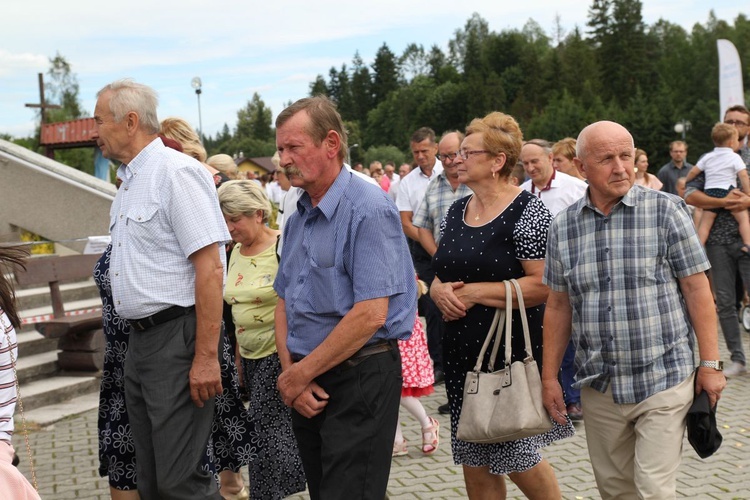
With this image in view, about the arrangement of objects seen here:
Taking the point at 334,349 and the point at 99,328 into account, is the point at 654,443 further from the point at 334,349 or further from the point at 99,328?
the point at 99,328

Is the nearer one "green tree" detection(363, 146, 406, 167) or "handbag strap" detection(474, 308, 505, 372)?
"handbag strap" detection(474, 308, 505, 372)

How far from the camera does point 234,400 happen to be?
4.45 metres

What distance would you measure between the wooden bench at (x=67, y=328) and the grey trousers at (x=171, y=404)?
504 cm

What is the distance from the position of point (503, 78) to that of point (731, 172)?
122 meters

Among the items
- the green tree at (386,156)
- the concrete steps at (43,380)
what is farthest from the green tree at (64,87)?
the concrete steps at (43,380)

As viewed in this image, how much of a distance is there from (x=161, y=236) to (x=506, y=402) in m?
1.66

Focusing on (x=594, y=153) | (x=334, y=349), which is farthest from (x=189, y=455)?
(x=594, y=153)

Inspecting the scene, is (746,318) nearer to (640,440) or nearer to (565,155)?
(565,155)

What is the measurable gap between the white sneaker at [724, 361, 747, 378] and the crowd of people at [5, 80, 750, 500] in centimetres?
498

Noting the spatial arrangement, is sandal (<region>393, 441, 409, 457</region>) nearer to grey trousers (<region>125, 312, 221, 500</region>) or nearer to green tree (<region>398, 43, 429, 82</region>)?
grey trousers (<region>125, 312, 221, 500</region>)

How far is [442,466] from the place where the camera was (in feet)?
20.3

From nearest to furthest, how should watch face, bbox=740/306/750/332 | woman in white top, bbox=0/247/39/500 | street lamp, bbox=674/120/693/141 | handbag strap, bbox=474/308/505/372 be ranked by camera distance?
1. woman in white top, bbox=0/247/39/500
2. handbag strap, bbox=474/308/505/372
3. watch face, bbox=740/306/750/332
4. street lamp, bbox=674/120/693/141

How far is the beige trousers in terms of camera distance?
3.58m

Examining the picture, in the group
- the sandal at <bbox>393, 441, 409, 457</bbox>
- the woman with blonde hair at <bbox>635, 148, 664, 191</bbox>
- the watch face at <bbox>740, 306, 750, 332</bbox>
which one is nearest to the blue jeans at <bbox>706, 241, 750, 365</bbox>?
the watch face at <bbox>740, 306, 750, 332</bbox>
